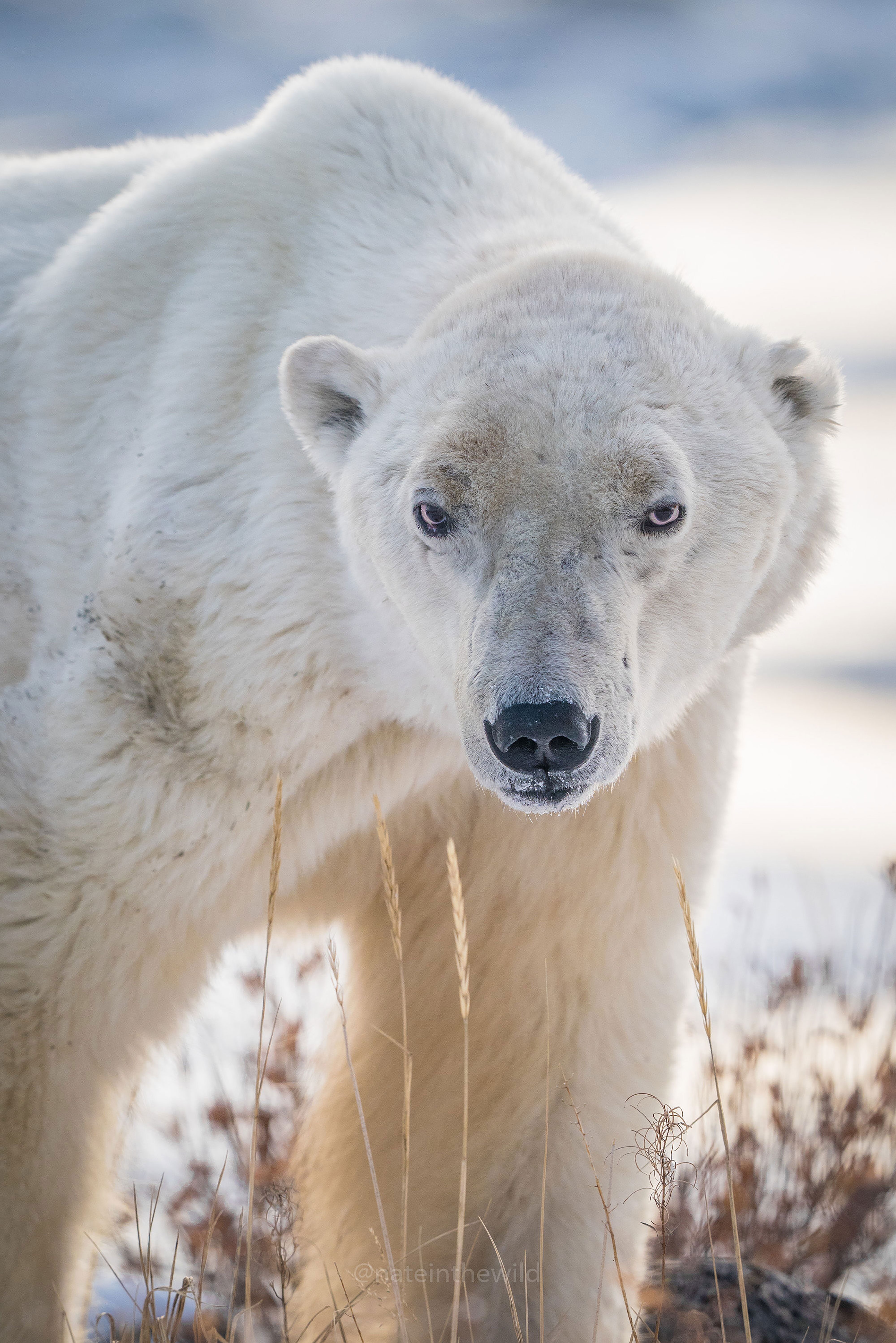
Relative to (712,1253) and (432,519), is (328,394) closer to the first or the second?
(432,519)

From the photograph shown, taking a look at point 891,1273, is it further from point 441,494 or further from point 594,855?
point 441,494

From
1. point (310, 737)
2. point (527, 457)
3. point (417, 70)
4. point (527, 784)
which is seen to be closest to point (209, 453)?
point (310, 737)

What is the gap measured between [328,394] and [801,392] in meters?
0.93

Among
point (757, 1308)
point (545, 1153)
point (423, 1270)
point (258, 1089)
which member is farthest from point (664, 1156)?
point (757, 1308)

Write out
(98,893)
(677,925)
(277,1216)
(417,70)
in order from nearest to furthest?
1. (277,1216)
2. (98,893)
3. (677,925)
4. (417,70)

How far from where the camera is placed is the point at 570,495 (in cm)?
206

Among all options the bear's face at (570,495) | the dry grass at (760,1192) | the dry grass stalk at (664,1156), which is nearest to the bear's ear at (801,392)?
the bear's face at (570,495)

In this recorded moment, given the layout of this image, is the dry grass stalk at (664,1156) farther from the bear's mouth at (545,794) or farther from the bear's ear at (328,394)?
the bear's ear at (328,394)

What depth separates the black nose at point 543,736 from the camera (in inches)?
74.8

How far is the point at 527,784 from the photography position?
78.0 inches

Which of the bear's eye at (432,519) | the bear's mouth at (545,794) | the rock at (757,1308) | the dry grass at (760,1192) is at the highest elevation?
the bear's eye at (432,519)

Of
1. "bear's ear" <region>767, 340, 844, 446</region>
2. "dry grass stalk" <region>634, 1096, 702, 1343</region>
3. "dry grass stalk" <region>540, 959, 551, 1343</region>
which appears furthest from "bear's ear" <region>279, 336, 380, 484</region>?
"dry grass stalk" <region>634, 1096, 702, 1343</region>

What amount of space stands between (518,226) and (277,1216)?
199 cm

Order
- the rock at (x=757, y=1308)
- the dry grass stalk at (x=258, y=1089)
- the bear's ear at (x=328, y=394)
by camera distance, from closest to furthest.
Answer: the dry grass stalk at (x=258, y=1089) → the bear's ear at (x=328, y=394) → the rock at (x=757, y=1308)
